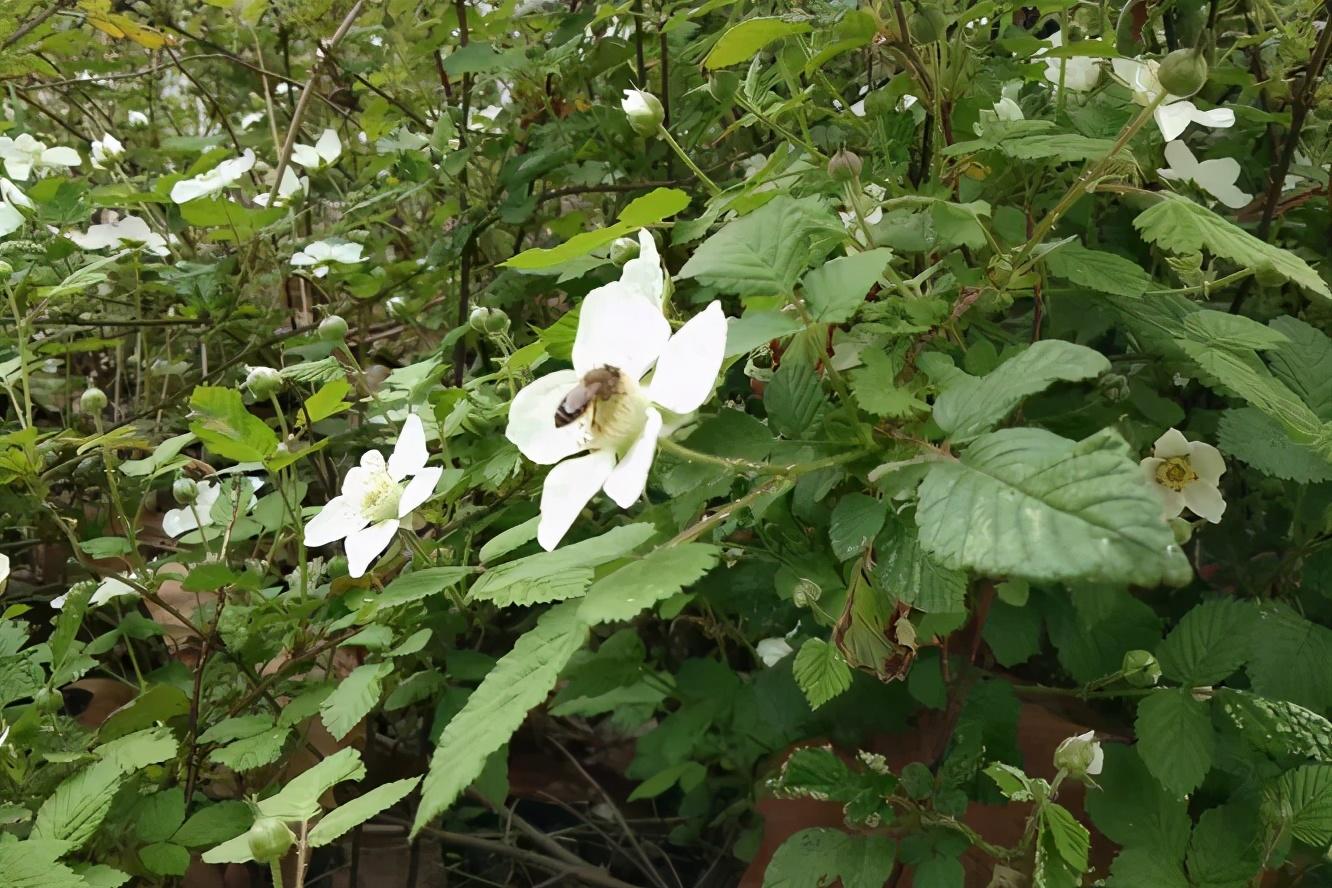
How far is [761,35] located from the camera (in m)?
0.57

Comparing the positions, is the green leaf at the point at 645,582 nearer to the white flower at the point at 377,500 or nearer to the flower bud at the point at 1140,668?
the white flower at the point at 377,500

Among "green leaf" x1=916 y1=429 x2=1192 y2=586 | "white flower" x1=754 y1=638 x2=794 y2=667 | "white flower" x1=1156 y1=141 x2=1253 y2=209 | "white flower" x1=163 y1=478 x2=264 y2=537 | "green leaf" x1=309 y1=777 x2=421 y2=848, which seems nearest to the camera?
"green leaf" x1=916 y1=429 x2=1192 y2=586

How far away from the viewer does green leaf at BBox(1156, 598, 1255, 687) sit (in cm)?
63

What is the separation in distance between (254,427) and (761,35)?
1.46 ft

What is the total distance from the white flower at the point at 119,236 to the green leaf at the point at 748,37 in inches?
33.5

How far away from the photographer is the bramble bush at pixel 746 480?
1.52ft

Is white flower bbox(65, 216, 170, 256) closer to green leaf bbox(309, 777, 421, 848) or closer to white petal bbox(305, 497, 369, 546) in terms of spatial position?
white petal bbox(305, 497, 369, 546)

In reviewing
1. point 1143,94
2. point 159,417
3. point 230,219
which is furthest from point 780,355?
point 159,417

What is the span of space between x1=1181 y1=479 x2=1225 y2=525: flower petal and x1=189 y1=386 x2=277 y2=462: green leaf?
0.68m

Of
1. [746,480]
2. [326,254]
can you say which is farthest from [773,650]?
[326,254]

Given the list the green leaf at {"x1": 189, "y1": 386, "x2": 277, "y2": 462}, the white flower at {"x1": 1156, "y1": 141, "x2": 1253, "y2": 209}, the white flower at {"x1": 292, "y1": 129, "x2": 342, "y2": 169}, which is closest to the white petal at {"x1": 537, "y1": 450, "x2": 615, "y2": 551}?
the green leaf at {"x1": 189, "y1": 386, "x2": 277, "y2": 462}

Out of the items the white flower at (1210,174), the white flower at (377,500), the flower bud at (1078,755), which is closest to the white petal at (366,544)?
the white flower at (377,500)

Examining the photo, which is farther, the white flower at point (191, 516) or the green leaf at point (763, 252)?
the white flower at point (191, 516)

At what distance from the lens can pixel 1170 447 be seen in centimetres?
69
